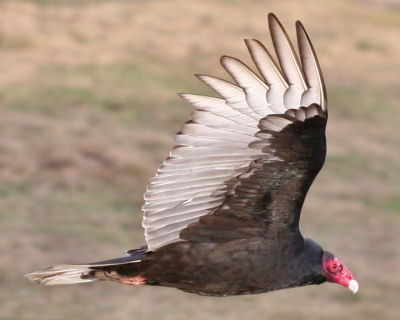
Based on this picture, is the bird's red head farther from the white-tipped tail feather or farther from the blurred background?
the blurred background

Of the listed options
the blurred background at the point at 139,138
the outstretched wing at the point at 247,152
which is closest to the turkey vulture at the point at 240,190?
the outstretched wing at the point at 247,152

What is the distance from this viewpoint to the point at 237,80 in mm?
5270

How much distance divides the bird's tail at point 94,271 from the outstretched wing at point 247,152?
0.72ft

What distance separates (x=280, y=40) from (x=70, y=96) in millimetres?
11742

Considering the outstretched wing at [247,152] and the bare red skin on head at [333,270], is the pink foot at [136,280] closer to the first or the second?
the outstretched wing at [247,152]

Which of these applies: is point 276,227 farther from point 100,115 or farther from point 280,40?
point 100,115

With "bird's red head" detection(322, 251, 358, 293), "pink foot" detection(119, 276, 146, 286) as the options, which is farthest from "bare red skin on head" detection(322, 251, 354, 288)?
"pink foot" detection(119, 276, 146, 286)

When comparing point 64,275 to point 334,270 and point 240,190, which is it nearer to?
point 240,190

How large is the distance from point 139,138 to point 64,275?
941 centimetres

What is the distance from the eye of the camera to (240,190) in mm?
5484

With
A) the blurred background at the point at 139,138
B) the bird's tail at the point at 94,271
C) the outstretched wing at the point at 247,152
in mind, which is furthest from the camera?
the blurred background at the point at 139,138

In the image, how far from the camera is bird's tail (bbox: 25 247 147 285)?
5.72 m

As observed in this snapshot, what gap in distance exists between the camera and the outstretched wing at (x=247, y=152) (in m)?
5.26

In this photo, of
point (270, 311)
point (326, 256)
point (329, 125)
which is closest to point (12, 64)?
point (329, 125)
